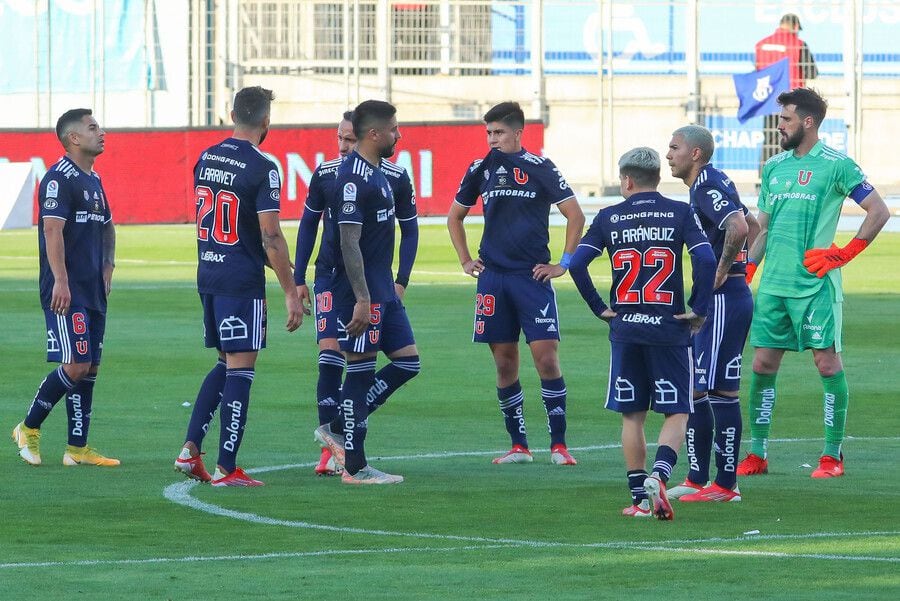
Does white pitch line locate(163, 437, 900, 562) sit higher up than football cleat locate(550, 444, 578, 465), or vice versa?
football cleat locate(550, 444, 578, 465)

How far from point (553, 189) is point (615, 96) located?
108ft

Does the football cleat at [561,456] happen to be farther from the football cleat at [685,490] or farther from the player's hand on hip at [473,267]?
the football cleat at [685,490]

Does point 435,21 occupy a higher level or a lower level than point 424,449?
higher

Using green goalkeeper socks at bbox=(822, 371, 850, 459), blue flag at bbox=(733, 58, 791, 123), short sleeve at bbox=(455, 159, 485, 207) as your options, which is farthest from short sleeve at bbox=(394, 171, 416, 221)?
blue flag at bbox=(733, 58, 791, 123)

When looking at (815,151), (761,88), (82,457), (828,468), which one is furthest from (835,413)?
(761,88)

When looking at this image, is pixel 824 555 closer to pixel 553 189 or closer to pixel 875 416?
pixel 553 189

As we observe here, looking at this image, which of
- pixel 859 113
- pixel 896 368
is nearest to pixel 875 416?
pixel 896 368

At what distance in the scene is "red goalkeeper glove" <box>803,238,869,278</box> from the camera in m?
10.3

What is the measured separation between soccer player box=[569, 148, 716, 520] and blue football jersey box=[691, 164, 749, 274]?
633 mm

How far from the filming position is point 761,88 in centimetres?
3941

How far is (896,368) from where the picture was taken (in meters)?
15.3

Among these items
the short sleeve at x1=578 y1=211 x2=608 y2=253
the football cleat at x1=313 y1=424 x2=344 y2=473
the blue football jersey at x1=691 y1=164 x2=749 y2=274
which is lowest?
the football cleat at x1=313 y1=424 x2=344 y2=473

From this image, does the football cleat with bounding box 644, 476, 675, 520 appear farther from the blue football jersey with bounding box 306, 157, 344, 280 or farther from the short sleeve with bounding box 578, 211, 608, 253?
the blue football jersey with bounding box 306, 157, 344, 280

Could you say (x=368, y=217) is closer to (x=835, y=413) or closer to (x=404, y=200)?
(x=404, y=200)
